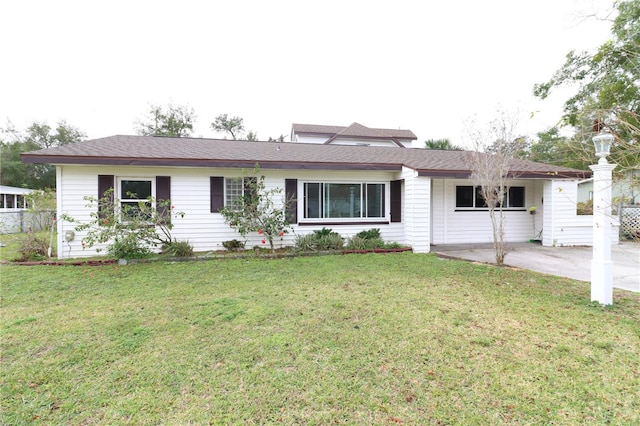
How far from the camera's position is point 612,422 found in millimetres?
2027

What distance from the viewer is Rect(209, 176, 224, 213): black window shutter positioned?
8.87m

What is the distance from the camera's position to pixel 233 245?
8828 mm

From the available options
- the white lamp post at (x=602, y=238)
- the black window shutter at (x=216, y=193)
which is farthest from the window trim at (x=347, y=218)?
the white lamp post at (x=602, y=238)

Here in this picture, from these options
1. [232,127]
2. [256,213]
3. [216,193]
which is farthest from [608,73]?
[232,127]

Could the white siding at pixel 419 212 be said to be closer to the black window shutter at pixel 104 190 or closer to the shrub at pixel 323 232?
the shrub at pixel 323 232

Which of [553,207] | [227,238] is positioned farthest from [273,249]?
[553,207]

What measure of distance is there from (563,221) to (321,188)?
8.01m

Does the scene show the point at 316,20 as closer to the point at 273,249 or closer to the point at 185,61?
the point at 185,61

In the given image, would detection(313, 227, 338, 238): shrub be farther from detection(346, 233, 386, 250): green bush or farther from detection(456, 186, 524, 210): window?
detection(456, 186, 524, 210): window

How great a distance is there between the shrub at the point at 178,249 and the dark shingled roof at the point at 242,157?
222 cm

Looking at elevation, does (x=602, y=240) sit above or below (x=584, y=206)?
below

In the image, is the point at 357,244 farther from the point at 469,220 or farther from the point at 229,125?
the point at 229,125

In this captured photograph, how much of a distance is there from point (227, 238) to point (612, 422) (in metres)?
8.52

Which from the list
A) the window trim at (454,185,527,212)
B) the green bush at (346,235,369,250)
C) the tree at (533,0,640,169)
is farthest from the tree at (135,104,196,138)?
the tree at (533,0,640,169)
